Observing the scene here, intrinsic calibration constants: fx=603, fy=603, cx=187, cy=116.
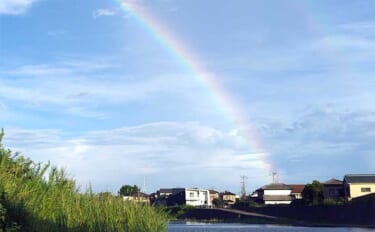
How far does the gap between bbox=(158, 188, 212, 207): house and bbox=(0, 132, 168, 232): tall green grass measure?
9904 cm

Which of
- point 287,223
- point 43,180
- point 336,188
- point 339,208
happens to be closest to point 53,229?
point 43,180

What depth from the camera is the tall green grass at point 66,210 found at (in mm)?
14508

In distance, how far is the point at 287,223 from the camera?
→ 8638cm

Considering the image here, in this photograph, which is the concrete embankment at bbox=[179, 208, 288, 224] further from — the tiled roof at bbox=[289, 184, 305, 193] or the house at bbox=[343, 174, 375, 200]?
the tiled roof at bbox=[289, 184, 305, 193]

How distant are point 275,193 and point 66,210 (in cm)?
11483

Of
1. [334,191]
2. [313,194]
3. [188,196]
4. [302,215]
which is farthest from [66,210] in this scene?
[188,196]

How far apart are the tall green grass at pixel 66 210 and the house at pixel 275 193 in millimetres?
109641

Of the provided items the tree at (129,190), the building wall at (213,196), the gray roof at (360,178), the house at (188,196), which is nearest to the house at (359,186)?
the gray roof at (360,178)

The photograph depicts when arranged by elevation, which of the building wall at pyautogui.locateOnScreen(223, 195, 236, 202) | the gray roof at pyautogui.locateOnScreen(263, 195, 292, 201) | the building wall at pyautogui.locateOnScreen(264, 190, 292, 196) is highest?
the building wall at pyautogui.locateOnScreen(223, 195, 236, 202)

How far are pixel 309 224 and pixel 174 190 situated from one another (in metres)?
71.4

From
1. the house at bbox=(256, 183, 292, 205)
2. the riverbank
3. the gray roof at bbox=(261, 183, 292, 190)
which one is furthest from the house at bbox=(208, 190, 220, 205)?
the riverbank

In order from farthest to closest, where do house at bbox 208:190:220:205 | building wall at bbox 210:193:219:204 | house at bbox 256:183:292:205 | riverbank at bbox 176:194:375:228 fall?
house at bbox 208:190:220:205 < building wall at bbox 210:193:219:204 < house at bbox 256:183:292:205 < riverbank at bbox 176:194:375:228

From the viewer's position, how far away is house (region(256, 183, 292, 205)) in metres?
125

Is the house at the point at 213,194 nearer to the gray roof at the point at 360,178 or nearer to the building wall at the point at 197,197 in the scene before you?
the building wall at the point at 197,197
